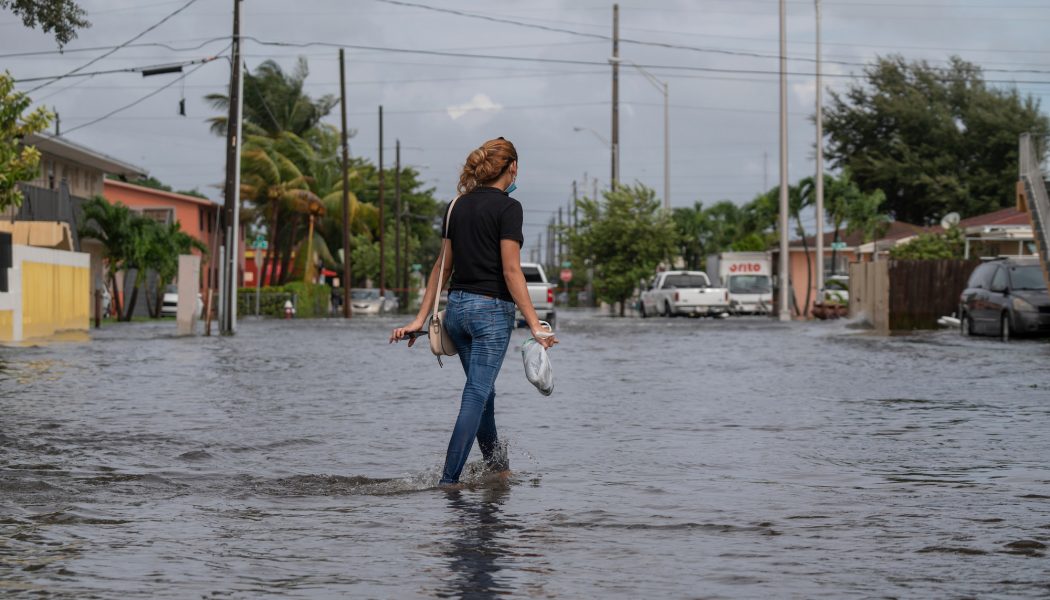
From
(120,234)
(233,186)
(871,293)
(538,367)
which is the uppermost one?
(233,186)

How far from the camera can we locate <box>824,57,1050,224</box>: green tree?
73.1m

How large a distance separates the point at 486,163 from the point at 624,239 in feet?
192

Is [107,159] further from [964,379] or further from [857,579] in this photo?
[857,579]

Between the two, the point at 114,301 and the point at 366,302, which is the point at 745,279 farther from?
the point at 114,301

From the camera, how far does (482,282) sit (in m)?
8.66

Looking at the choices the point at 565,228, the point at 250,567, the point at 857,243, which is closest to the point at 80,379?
the point at 250,567

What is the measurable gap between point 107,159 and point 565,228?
2100 centimetres

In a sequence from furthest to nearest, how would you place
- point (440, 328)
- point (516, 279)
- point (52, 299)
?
point (52, 299) → point (440, 328) → point (516, 279)

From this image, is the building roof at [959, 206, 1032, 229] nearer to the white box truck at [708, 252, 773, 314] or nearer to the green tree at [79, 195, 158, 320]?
the white box truck at [708, 252, 773, 314]

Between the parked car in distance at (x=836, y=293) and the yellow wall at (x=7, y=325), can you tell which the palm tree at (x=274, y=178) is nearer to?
the parked car in distance at (x=836, y=293)

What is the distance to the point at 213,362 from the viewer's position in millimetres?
22422

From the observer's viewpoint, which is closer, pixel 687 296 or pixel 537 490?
pixel 537 490

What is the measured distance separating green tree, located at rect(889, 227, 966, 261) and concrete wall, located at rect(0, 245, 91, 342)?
22147 mm

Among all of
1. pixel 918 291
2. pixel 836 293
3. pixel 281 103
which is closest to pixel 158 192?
pixel 281 103
